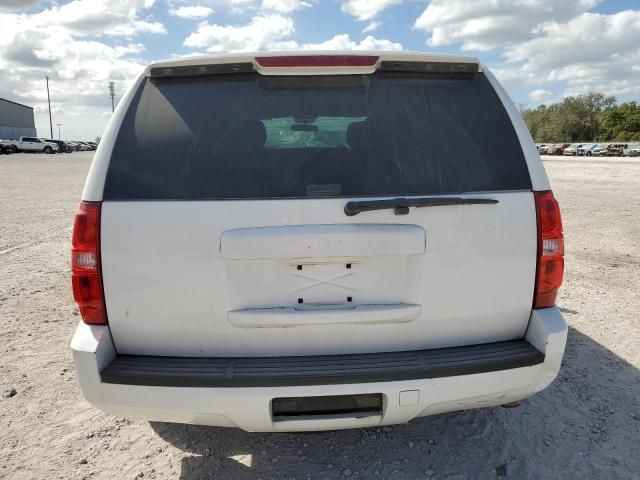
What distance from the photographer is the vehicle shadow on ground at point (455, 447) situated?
2.54 metres

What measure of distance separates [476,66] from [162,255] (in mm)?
1741

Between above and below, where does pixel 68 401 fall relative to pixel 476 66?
below

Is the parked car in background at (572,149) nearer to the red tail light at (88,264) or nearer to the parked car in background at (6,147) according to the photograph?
the parked car in background at (6,147)

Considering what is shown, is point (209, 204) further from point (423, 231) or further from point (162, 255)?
point (423, 231)

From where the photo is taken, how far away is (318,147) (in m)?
2.19

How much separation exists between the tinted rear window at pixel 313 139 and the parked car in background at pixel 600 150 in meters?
68.1

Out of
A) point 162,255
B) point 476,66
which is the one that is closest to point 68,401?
point 162,255

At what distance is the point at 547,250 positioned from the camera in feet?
7.23

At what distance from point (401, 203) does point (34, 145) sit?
66.3 m

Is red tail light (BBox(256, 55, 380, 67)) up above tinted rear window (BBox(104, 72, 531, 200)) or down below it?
above

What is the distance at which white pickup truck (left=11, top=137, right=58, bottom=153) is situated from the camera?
5600 centimetres

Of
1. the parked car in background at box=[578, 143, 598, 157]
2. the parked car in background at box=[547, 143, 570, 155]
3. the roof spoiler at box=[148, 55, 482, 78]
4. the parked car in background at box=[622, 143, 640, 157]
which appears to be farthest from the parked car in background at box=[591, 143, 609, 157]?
the roof spoiler at box=[148, 55, 482, 78]

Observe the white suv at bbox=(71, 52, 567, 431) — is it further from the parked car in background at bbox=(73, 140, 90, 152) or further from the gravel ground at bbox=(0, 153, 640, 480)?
the parked car in background at bbox=(73, 140, 90, 152)

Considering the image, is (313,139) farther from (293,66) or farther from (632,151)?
(632,151)
